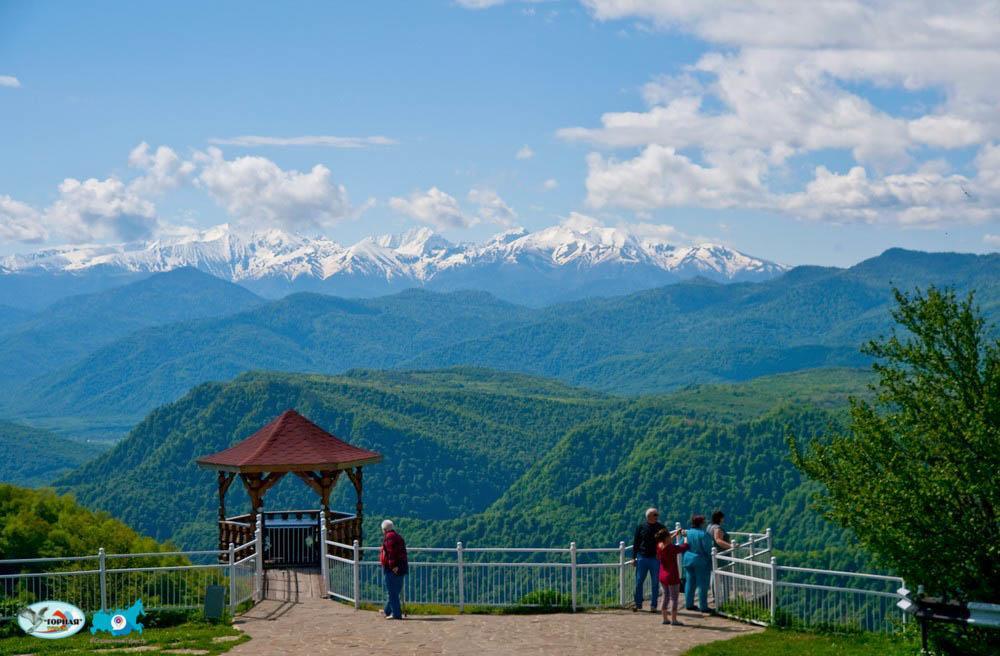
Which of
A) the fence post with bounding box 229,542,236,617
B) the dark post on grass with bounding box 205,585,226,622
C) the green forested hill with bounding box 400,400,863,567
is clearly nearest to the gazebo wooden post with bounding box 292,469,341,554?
the fence post with bounding box 229,542,236,617

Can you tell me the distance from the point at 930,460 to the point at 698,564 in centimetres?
624

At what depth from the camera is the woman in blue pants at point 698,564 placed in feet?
74.1

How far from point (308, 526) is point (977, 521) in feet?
57.3

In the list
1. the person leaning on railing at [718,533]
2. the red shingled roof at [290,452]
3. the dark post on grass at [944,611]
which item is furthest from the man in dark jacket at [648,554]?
the red shingled roof at [290,452]

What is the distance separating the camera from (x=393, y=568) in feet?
72.7

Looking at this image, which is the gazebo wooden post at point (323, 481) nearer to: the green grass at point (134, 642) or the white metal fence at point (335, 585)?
the white metal fence at point (335, 585)

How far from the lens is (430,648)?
64.4ft

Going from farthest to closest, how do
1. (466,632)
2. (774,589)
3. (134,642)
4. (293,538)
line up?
1. (293,538)
2. (774,589)
3. (466,632)
4. (134,642)

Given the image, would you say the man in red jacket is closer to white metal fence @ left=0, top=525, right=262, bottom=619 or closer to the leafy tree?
white metal fence @ left=0, top=525, right=262, bottom=619

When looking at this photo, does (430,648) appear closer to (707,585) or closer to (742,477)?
(707,585)

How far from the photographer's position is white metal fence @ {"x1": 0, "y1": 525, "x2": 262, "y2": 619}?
22.0m

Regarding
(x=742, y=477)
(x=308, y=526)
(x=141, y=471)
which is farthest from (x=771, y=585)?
(x=141, y=471)

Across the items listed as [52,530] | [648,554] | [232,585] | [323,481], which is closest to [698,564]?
[648,554]

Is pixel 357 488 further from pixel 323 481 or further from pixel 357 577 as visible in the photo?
pixel 357 577
